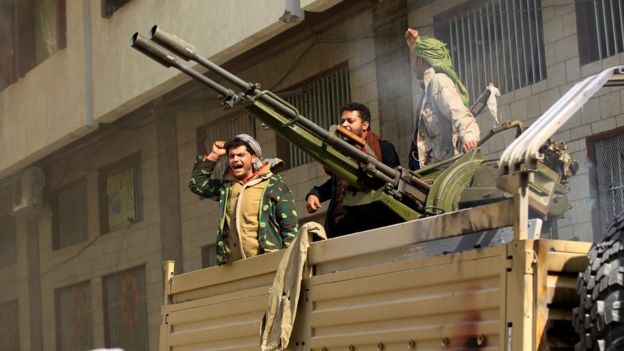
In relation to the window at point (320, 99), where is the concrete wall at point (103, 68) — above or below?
above

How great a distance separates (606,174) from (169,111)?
807cm

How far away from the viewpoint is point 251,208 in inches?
268

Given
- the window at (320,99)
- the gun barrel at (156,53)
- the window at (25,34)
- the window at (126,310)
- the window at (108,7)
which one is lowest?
the gun barrel at (156,53)

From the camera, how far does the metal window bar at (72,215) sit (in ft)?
63.3

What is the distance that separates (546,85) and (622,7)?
85 cm

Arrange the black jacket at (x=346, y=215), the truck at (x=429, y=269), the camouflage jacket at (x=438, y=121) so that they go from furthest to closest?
1. the camouflage jacket at (x=438, y=121)
2. the black jacket at (x=346, y=215)
3. the truck at (x=429, y=269)

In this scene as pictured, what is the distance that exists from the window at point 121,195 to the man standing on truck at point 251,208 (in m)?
10.3

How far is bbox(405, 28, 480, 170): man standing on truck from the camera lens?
819 cm

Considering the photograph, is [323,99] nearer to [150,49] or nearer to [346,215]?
[346,215]

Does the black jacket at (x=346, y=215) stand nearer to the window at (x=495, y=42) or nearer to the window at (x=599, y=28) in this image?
the window at (x=599, y=28)

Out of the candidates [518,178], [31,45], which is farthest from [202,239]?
[518,178]

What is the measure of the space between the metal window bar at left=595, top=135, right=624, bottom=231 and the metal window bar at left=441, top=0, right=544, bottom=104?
2.97 ft

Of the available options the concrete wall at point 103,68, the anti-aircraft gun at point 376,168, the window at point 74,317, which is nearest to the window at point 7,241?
the window at point 74,317

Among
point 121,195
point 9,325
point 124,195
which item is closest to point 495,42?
point 124,195
